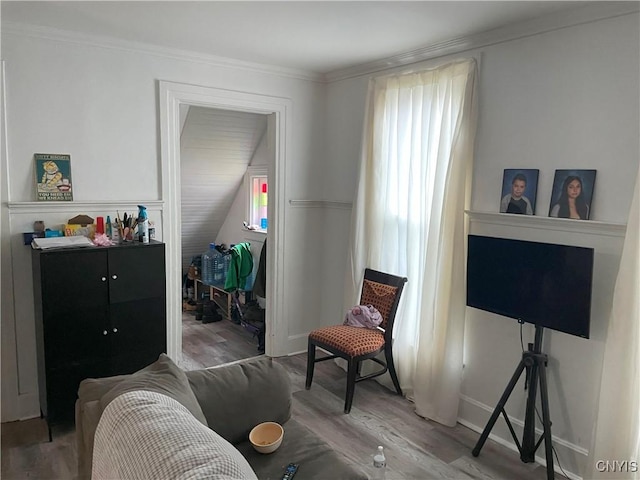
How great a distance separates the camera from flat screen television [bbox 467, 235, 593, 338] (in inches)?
91.4

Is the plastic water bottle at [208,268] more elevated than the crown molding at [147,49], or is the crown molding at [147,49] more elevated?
the crown molding at [147,49]

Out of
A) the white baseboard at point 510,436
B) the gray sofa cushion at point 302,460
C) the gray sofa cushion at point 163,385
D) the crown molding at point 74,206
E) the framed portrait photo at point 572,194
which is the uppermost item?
the framed portrait photo at point 572,194

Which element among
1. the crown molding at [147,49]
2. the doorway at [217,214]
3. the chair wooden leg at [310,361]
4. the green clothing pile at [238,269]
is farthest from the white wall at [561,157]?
the green clothing pile at [238,269]

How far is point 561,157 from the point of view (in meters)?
2.59

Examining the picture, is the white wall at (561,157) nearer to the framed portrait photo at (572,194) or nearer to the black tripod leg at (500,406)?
the framed portrait photo at (572,194)

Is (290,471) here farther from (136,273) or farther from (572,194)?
(572,194)

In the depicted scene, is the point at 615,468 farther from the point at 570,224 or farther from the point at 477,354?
the point at 570,224

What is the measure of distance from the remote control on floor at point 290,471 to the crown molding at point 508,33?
2.51 m

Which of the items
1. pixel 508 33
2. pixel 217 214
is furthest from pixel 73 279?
pixel 217 214

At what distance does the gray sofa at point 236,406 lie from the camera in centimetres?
167

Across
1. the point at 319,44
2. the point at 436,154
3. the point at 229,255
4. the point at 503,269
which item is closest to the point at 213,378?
the point at 503,269

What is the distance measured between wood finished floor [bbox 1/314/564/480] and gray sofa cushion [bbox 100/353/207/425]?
47.1 inches

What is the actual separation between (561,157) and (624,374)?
1126 millimetres

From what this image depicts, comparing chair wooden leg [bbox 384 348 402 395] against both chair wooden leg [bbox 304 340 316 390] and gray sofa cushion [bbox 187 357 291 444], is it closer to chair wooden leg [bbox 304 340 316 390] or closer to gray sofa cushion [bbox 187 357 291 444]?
chair wooden leg [bbox 304 340 316 390]
